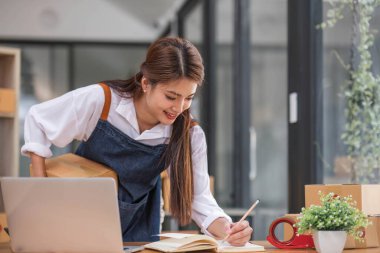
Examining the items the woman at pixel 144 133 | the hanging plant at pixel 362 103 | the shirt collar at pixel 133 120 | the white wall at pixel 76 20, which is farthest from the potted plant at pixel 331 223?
the white wall at pixel 76 20

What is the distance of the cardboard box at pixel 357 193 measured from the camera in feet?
7.41

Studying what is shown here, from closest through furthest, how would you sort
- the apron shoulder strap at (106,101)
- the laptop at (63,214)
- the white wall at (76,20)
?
the laptop at (63,214) → the apron shoulder strap at (106,101) → the white wall at (76,20)

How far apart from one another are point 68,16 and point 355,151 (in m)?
6.40

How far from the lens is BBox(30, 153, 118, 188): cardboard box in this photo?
2342mm

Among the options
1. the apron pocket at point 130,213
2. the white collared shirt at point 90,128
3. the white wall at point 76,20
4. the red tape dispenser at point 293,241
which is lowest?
the red tape dispenser at point 293,241

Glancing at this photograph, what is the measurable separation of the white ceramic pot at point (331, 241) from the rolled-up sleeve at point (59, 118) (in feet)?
2.95

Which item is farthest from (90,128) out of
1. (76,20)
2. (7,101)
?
(76,20)

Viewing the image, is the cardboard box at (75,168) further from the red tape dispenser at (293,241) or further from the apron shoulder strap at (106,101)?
the red tape dispenser at (293,241)

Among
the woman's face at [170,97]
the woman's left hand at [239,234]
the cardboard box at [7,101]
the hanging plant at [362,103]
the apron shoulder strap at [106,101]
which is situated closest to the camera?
the woman's left hand at [239,234]

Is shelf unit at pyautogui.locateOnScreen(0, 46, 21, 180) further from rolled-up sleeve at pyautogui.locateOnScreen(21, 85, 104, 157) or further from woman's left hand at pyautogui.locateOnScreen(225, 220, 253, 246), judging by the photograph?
woman's left hand at pyautogui.locateOnScreen(225, 220, 253, 246)

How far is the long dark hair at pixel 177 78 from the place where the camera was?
2342mm

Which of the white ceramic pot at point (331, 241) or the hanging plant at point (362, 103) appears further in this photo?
the hanging plant at point (362, 103)

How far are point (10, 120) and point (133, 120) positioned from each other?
289cm

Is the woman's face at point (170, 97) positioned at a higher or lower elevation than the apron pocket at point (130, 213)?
higher
